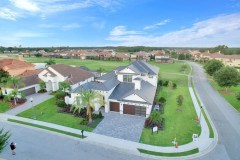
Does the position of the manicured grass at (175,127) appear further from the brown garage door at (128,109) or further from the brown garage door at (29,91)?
the brown garage door at (29,91)

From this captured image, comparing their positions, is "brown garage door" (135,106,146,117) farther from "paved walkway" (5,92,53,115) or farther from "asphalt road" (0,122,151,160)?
"paved walkway" (5,92,53,115)

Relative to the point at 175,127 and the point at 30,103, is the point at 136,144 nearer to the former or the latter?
the point at 175,127

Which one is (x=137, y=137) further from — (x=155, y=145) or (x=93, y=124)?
(x=93, y=124)

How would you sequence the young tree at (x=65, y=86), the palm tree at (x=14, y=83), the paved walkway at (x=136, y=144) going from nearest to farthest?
1. the paved walkway at (x=136, y=144)
2. the palm tree at (x=14, y=83)
3. the young tree at (x=65, y=86)

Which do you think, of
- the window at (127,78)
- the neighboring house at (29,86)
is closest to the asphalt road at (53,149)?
the neighboring house at (29,86)

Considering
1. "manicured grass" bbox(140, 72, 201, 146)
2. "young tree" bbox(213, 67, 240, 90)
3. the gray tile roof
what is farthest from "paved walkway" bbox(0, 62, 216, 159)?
"young tree" bbox(213, 67, 240, 90)

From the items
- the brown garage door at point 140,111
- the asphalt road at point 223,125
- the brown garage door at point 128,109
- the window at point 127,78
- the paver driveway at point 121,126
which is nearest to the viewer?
the asphalt road at point 223,125

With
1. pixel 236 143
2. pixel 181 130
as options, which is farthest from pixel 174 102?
pixel 236 143
